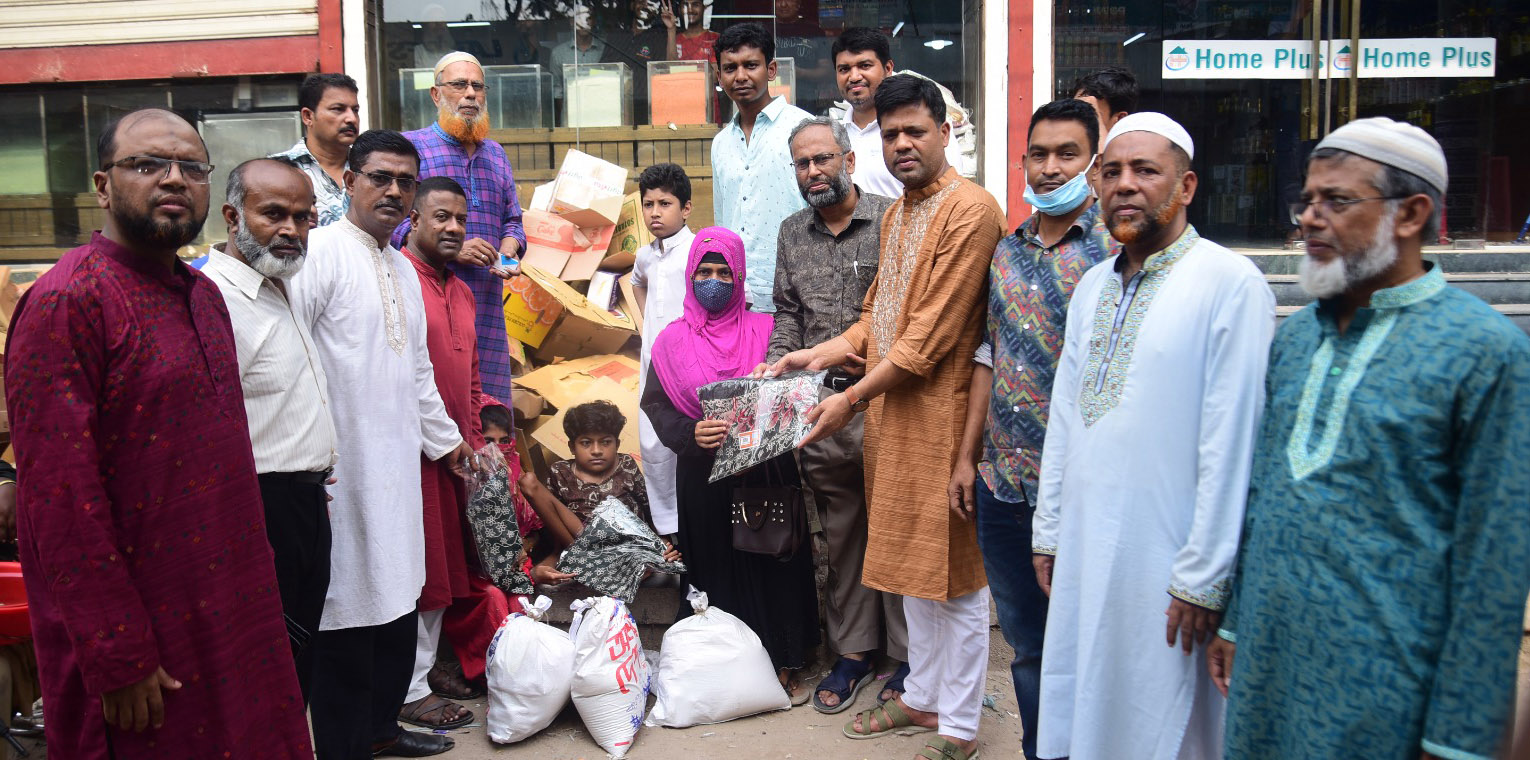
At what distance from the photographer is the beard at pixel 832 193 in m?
4.17

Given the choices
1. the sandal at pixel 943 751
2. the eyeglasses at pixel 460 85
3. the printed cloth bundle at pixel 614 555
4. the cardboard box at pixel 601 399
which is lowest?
the sandal at pixel 943 751

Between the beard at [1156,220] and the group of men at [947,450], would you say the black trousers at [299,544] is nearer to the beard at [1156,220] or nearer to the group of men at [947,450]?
the group of men at [947,450]

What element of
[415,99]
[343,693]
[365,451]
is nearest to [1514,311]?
[365,451]

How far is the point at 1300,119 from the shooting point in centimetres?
758

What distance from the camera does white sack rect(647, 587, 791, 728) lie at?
4.16 meters

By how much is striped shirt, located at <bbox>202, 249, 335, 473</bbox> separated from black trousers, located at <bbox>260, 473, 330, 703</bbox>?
6 centimetres

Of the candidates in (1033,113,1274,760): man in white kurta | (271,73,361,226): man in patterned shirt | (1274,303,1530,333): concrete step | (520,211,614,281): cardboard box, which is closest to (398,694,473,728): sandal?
(271,73,361,226): man in patterned shirt

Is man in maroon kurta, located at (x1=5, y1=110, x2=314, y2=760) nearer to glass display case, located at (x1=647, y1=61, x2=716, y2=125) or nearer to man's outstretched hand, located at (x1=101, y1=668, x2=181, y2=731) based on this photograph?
man's outstretched hand, located at (x1=101, y1=668, x2=181, y2=731)

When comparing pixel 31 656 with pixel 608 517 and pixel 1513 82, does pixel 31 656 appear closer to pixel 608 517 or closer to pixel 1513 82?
pixel 608 517

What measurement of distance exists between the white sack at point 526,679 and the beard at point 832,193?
6.29ft

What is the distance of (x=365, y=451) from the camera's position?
137 inches

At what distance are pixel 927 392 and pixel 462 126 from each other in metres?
2.74

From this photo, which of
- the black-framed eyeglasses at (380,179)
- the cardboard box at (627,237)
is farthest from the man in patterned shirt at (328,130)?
the cardboard box at (627,237)

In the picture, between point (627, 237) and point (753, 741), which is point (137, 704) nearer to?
point (753, 741)
